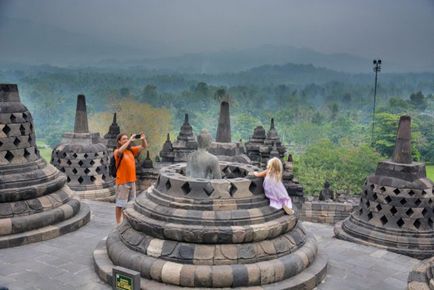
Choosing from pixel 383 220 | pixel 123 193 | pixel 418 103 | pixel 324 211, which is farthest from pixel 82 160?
pixel 418 103

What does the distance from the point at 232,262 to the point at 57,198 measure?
448 centimetres

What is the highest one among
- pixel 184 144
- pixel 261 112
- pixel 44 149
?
pixel 261 112

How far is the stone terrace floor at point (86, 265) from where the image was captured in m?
6.38

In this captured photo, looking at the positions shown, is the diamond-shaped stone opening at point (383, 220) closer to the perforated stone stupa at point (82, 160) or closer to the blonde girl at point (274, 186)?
the blonde girl at point (274, 186)

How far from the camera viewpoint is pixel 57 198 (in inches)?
346

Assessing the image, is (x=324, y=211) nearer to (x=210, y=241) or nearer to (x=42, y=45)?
(x=210, y=241)

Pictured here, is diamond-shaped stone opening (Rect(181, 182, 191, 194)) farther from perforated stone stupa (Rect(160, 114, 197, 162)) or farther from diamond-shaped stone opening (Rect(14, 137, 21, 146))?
perforated stone stupa (Rect(160, 114, 197, 162))

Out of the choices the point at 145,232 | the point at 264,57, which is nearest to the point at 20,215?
the point at 145,232

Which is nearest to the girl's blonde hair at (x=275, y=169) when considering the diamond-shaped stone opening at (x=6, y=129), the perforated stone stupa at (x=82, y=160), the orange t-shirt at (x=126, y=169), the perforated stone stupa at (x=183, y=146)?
the orange t-shirt at (x=126, y=169)

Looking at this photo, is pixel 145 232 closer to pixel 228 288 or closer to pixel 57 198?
pixel 228 288

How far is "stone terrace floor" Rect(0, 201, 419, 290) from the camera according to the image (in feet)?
20.9

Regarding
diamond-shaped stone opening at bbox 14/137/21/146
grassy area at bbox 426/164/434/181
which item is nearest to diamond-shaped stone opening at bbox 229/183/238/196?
diamond-shaped stone opening at bbox 14/137/21/146

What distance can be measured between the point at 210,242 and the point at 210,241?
2 centimetres

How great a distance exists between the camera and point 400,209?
9.04m
